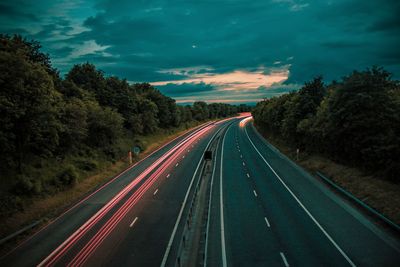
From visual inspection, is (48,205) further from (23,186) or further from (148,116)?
(148,116)

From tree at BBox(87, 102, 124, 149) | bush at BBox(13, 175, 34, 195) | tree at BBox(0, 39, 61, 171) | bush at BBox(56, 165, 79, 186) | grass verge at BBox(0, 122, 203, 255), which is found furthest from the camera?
tree at BBox(87, 102, 124, 149)

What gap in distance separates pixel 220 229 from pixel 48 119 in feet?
64.9

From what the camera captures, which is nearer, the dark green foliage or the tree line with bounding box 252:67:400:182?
the tree line with bounding box 252:67:400:182

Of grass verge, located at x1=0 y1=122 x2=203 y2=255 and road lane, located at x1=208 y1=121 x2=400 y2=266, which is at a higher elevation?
grass verge, located at x1=0 y1=122 x2=203 y2=255

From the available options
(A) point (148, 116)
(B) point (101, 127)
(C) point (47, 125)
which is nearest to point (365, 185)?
(C) point (47, 125)

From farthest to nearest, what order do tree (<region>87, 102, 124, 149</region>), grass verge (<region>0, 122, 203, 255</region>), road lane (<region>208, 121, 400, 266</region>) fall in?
tree (<region>87, 102, 124, 149</region>)
grass verge (<region>0, 122, 203, 255</region>)
road lane (<region>208, 121, 400, 266</region>)

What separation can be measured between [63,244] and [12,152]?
16.6 m

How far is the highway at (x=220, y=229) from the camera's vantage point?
1487cm

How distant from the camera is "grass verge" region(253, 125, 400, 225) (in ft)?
66.7

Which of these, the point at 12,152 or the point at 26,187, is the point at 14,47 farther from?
the point at 26,187

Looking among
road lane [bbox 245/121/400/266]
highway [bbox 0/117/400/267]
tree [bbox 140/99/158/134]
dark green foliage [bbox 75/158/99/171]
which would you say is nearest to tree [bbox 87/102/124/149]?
dark green foliage [bbox 75/158/99/171]

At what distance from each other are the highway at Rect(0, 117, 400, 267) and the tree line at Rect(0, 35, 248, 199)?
724 cm

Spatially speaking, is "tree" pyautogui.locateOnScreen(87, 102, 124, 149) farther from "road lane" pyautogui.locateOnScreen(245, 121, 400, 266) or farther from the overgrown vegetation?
"road lane" pyautogui.locateOnScreen(245, 121, 400, 266)

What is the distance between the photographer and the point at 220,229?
60.7 ft
